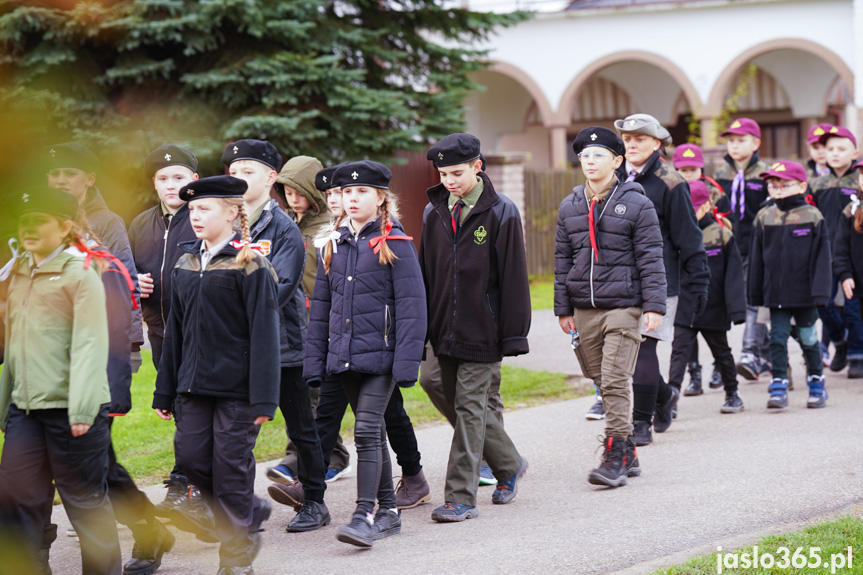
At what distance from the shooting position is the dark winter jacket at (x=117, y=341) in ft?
14.5

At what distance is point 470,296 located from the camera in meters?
5.56

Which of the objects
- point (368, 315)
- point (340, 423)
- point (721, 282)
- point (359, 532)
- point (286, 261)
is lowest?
point (359, 532)

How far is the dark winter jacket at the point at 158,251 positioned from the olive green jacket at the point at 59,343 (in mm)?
1270

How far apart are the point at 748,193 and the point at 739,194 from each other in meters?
0.08

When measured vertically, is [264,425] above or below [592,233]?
below

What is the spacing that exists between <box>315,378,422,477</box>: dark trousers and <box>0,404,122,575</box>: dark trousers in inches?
54.1

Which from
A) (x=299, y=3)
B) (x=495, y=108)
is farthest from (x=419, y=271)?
(x=495, y=108)

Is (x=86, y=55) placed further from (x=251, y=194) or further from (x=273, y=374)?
(x=273, y=374)

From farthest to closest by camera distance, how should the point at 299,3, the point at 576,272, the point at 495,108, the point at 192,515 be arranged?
1. the point at 495,108
2. the point at 299,3
3. the point at 576,272
4. the point at 192,515

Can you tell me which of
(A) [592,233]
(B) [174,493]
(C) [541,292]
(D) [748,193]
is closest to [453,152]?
(A) [592,233]

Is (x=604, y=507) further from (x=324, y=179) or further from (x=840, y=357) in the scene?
(x=840, y=357)

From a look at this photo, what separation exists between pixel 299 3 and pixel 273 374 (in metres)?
11.0

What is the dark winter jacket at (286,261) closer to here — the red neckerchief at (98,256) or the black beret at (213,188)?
the black beret at (213,188)

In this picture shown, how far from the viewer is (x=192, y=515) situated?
16.7 ft
